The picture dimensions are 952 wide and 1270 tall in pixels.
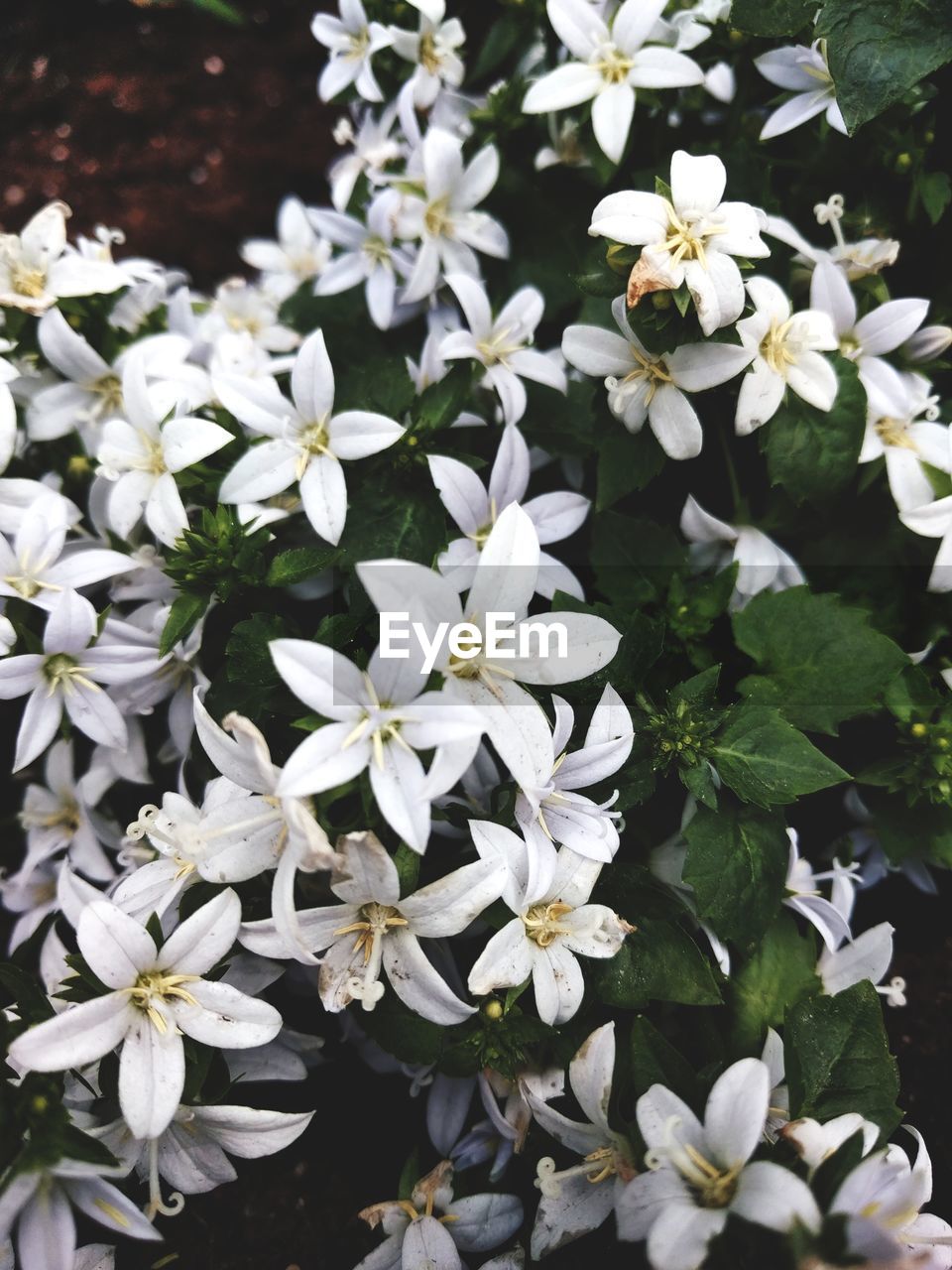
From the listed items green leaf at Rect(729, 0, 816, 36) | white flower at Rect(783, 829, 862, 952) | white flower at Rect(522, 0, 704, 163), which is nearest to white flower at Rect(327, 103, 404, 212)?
white flower at Rect(522, 0, 704, 163)

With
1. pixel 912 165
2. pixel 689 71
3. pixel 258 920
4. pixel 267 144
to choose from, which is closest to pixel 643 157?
pixel 689 71

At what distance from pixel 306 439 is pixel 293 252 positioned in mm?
1152

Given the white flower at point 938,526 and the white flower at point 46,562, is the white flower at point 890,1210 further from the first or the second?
the white flower at point 46,562

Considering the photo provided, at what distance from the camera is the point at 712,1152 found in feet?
4.47

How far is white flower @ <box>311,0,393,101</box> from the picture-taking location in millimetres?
2154

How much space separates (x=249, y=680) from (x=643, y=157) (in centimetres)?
146

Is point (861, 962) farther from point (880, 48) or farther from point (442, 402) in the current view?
point (880, 48)

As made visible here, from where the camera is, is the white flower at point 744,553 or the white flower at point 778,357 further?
the white flower at point 744,553

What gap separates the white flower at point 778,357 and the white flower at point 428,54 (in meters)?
0.92

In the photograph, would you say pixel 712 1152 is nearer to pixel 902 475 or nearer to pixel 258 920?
pixel 258 920

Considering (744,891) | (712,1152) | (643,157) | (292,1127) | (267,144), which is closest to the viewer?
(712,1152)

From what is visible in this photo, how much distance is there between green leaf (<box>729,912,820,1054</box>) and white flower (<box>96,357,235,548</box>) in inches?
47.5

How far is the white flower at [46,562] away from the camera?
1694 mm

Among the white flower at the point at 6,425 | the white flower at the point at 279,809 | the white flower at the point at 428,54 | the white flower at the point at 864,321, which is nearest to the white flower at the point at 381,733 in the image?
the white flower at the point at 279,809
